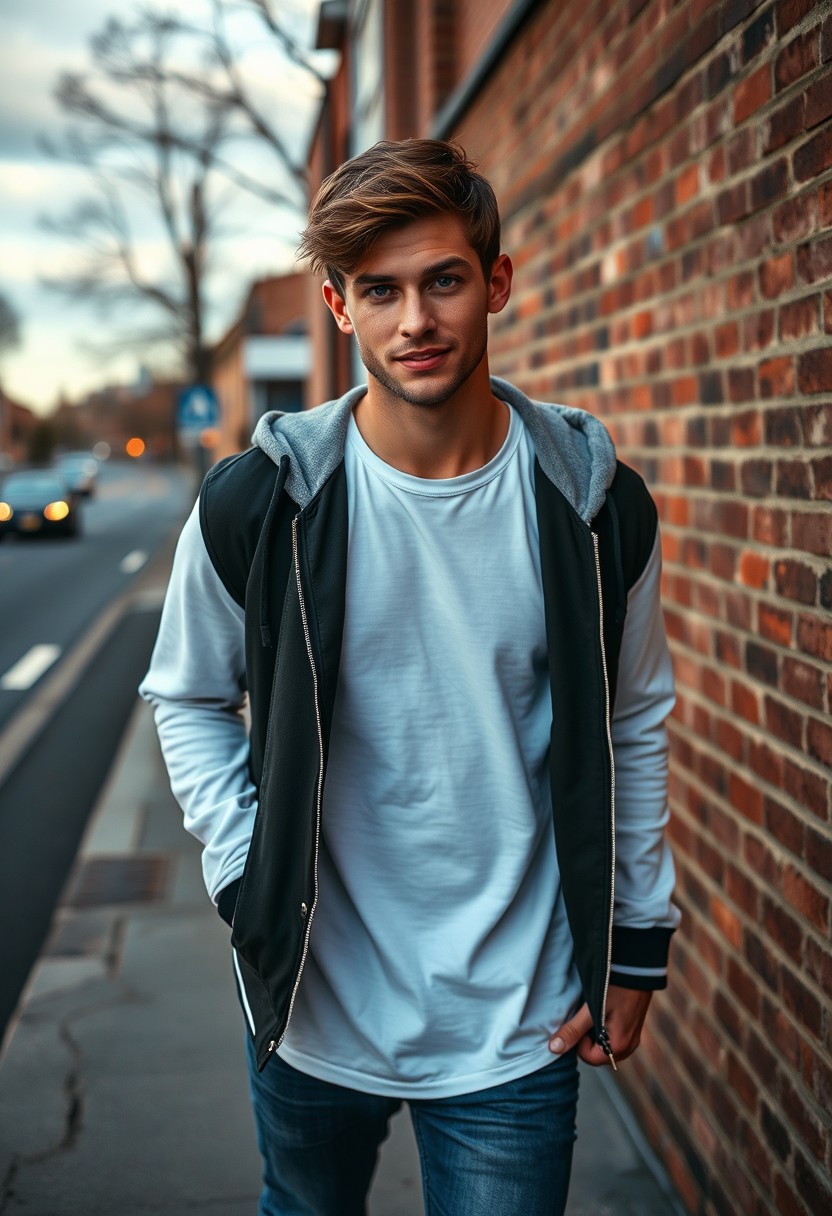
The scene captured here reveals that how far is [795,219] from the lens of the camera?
2.12 m

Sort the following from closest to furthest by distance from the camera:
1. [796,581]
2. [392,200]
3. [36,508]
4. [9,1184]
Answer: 1. [392,200]
2. [796,581]
3. [9,1184]
4. [36,508]

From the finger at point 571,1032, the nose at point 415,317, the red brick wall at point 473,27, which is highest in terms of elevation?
the red brick wall at point 473,27

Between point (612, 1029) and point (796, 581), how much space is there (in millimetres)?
830

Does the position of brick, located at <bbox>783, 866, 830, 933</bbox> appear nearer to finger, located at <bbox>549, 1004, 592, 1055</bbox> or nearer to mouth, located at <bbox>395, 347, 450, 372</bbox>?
finger, located at <bbox>549, 1004, 592, 1055</bbox>

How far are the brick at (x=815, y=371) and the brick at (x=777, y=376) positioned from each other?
10 mm

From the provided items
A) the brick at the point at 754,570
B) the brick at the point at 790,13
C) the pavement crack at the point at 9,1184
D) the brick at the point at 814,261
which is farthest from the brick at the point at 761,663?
the pavement crack at the point at 9,1184

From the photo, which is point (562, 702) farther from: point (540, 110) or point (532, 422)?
point (540, 110)

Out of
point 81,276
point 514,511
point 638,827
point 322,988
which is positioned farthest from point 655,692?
point 81,276

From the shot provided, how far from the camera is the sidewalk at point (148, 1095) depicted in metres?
3.05

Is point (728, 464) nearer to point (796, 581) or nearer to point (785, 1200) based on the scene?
point (796, 581)

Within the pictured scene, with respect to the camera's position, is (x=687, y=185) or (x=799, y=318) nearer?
(x=799, y=318)

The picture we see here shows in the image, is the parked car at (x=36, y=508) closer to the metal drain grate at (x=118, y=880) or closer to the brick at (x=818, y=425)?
the metal drain grate at (x=118, y=880)

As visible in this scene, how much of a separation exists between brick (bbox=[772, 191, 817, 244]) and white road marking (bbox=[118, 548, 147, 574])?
20.6 meters

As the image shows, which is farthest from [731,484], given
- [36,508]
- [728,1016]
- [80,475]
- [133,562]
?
[80,475]
